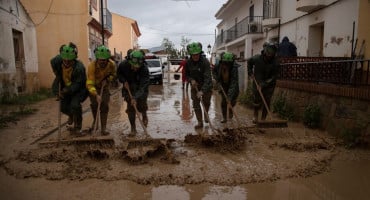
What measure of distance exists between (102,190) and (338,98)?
14.8 feet

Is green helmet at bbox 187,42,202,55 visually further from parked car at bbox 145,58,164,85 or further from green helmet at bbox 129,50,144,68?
parked car at bbox 145,58,164,85

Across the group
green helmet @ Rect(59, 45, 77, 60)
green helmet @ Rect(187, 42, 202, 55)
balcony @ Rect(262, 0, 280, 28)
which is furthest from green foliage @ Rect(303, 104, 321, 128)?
balcony @ Rect(262, 0, 280, 28)

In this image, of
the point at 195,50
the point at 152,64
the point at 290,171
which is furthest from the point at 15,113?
the point at 152,64

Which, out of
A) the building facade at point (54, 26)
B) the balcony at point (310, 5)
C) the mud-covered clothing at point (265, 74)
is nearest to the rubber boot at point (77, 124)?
the mud-covered clothing at point (265, 74)

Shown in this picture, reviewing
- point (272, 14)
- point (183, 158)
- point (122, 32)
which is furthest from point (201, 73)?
point (122, 32)

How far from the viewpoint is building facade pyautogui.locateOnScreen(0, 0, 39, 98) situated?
11.2 m

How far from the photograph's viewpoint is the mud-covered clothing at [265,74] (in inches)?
276

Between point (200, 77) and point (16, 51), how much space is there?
31.7ft

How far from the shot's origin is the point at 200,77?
7078 mm

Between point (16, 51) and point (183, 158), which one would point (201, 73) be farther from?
point (16, 51)

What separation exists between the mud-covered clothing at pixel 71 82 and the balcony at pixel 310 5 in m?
9.03

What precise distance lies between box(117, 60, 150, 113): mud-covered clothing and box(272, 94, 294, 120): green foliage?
351 cm

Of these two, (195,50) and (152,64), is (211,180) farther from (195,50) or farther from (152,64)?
(152,64)

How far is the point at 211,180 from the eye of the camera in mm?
4121
